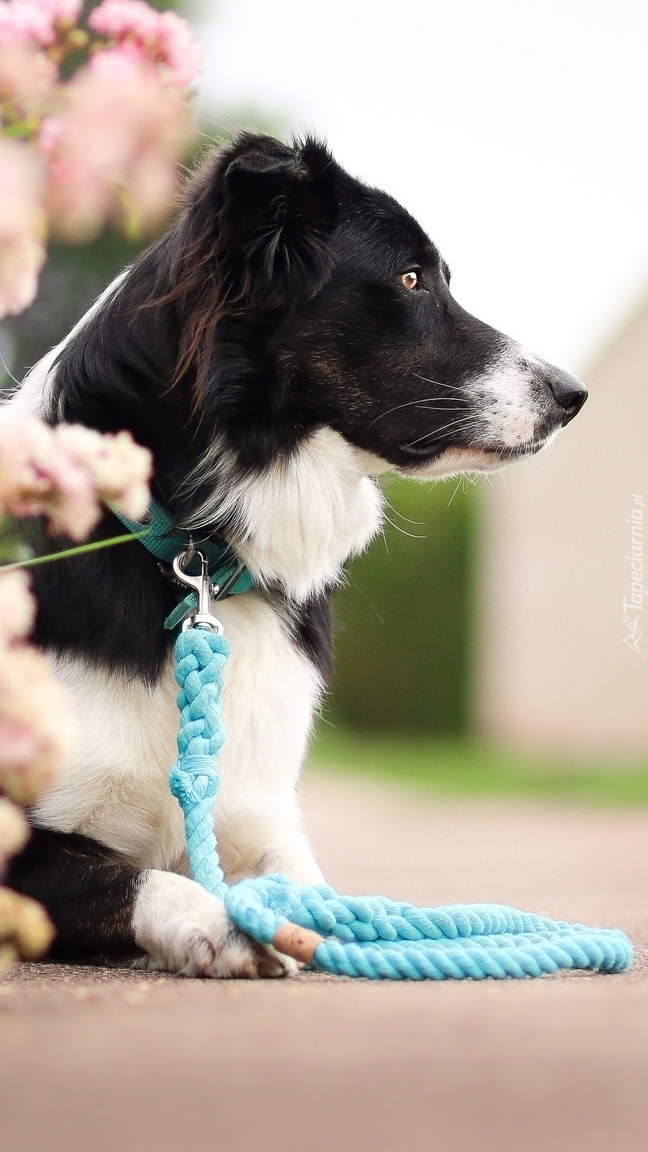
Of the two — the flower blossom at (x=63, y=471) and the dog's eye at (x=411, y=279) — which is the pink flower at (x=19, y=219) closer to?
the flower blossom at (x=63, y=471)

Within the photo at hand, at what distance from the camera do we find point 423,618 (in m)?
13.2

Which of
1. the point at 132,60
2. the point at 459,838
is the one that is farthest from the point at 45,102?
the point at 459,838

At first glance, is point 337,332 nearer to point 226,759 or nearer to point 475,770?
point 226,759

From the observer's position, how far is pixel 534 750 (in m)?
12.6

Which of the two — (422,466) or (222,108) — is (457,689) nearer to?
(222,108)

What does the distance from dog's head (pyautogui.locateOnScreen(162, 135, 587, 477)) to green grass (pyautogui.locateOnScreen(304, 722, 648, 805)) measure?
5472 mm

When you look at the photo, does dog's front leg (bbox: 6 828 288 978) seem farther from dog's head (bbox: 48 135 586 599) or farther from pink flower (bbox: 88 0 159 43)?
pink flower (bbox: 88 0 159 43)

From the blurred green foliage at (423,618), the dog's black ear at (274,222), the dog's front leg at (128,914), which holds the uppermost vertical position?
the dog's black ear at (274,222)

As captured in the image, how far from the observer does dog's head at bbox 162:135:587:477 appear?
2.67m

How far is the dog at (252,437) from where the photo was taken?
2443 mm

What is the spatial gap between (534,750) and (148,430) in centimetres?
1046

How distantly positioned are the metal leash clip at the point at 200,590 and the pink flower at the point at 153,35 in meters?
0.98

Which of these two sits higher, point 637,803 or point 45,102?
point 45,102

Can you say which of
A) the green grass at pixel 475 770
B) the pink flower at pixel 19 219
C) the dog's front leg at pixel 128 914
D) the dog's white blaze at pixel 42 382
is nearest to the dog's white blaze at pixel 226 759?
the dog's front leg at pixel 128 914
